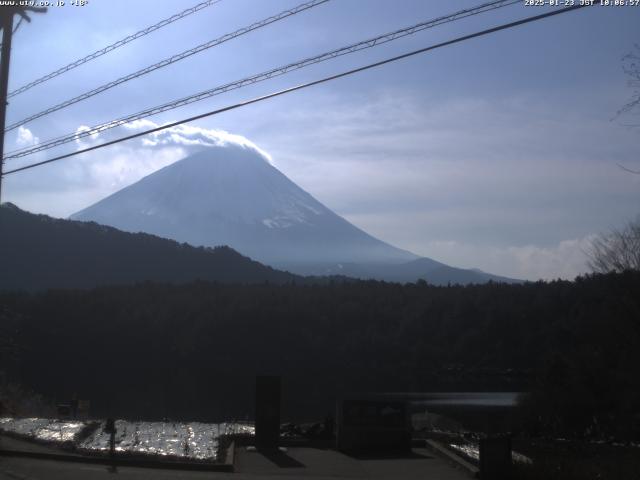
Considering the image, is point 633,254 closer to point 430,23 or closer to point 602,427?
point 602,427

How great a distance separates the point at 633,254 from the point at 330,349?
4953cm

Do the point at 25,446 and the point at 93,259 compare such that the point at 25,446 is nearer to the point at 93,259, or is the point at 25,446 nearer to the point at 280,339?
the point at 280,339

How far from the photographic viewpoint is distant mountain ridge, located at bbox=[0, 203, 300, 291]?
10238 centimetres

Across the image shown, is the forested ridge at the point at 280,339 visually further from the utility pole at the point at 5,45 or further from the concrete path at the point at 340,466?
the utility pole at the point at 5,45

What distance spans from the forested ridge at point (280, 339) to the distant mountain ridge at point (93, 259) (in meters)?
14.2

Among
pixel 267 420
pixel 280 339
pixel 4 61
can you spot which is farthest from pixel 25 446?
pixel 280 339

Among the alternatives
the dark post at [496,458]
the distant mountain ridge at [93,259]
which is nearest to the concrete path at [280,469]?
the dark post at [496,458]

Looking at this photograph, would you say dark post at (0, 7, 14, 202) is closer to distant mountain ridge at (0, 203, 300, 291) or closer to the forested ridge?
the forested ridge

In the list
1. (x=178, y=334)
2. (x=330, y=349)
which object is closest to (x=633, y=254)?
(x=330, y=349)

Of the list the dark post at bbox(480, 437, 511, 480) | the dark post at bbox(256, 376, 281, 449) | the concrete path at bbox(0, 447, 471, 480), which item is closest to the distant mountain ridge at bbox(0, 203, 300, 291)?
the dark post at bbox(256, 376, 281, 449)

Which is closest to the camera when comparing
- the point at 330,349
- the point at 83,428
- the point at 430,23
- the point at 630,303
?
the point at 430,23

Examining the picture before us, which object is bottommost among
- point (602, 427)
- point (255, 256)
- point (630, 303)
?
point (602, 427)

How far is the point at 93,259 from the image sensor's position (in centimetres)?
11275

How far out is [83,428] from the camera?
734 inches
